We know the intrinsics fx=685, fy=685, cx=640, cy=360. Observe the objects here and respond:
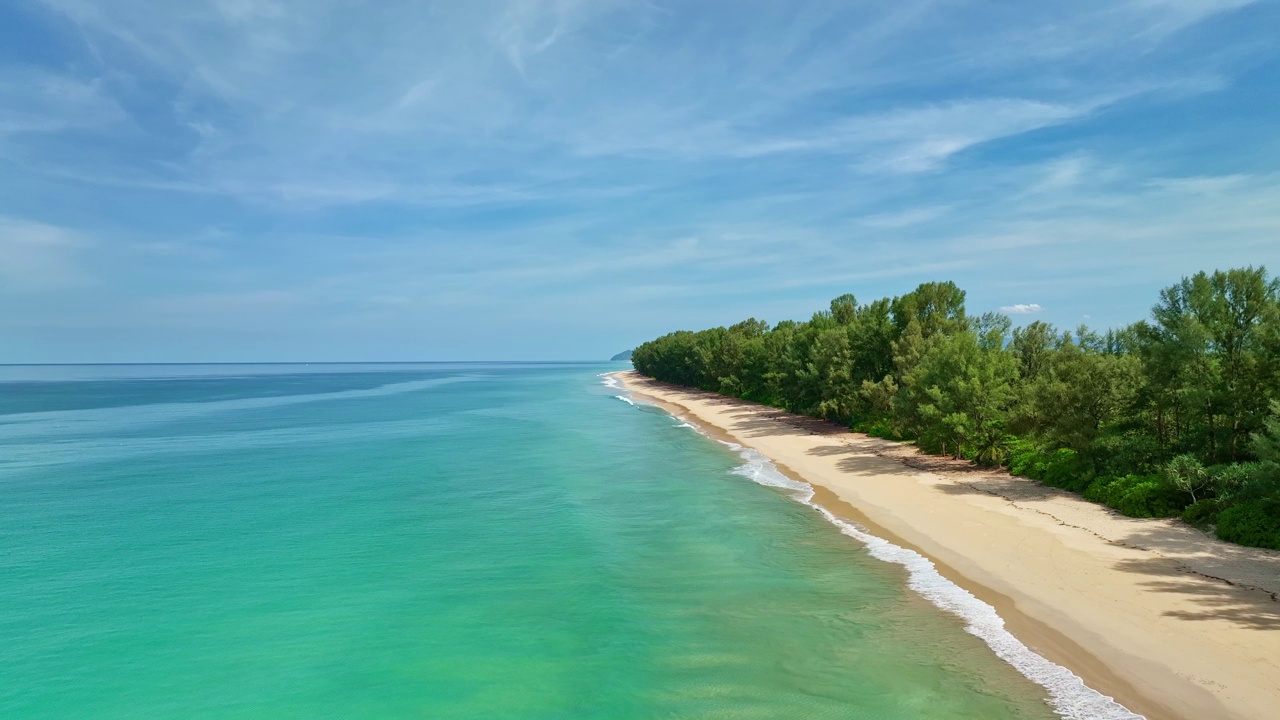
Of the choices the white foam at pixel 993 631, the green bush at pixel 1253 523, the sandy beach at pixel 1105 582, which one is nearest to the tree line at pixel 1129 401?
the green bush at pixel 1253 523

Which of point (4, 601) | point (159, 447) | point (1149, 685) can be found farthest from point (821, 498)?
point (159, 447)

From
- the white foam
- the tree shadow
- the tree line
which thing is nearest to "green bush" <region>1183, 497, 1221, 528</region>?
the tree line

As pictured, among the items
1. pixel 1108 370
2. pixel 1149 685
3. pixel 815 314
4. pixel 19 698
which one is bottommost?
pixel 19 698

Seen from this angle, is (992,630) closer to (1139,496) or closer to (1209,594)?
(1209,594)

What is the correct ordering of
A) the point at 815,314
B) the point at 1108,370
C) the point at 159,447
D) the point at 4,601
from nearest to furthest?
the point at 4,601
the point at 1108,370
the point at 159,447
the point at 815,314

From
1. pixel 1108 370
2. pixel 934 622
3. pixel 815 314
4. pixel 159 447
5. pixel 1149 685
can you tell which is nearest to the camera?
pixel 1149 685

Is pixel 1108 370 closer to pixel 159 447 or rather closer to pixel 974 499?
pixel 974 499
